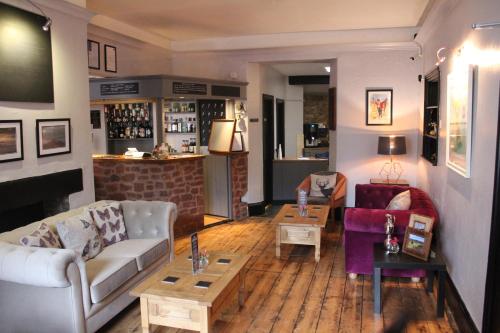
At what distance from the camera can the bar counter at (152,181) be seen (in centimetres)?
626

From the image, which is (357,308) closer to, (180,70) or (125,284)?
(125,284)

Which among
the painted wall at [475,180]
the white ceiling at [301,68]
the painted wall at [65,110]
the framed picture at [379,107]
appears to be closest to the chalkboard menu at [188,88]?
the painted wall at [65,110]

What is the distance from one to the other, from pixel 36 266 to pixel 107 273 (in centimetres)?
62

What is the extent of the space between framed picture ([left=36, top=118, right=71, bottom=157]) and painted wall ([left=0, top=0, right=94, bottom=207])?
0.05 meters

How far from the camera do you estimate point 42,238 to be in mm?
3467

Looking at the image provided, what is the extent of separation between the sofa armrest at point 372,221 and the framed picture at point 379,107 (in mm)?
3129

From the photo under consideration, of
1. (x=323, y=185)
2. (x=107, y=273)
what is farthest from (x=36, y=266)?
(x=323, y=185)

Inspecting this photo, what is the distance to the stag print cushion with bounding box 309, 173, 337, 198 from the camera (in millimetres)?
7047

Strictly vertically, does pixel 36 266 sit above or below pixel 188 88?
below

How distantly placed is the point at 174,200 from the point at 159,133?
4.75 feet

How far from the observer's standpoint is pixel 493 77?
9.55 ft

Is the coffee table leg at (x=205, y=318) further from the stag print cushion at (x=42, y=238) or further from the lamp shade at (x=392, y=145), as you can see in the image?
the lamp shade at (x=392, y=145)

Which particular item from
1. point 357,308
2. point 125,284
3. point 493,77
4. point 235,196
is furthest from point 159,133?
point 493,77

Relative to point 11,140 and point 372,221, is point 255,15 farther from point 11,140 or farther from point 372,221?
point 11,140
